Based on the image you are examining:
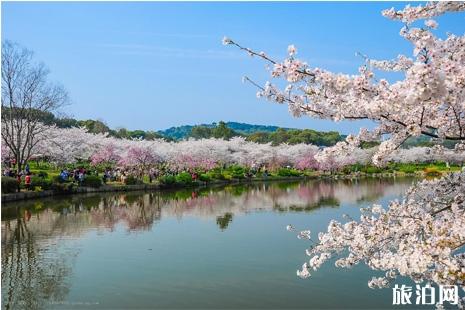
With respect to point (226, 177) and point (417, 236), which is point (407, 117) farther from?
point (226, 177)

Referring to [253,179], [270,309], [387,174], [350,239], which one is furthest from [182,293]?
[387,174]

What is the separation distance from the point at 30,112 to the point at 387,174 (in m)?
36.8

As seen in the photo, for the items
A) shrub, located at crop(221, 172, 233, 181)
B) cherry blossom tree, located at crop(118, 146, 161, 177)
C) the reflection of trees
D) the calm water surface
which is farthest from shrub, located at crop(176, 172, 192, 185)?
the reflection of trees

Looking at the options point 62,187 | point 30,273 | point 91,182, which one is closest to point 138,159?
point 91,182

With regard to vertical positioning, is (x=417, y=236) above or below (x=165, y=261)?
above

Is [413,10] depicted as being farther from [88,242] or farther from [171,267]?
[88,242]

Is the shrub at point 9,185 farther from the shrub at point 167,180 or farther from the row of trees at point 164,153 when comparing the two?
the shrub at point 167,180

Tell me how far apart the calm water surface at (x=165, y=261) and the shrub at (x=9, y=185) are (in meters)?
1.05

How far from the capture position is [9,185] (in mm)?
19344

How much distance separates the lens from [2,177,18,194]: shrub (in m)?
19.0

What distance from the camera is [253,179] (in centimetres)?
3897

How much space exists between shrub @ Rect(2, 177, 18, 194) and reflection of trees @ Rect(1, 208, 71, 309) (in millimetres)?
6740

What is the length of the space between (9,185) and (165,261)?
1196 cm

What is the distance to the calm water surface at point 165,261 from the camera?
7.76m
